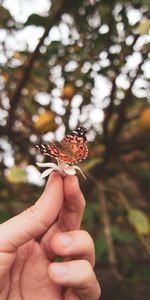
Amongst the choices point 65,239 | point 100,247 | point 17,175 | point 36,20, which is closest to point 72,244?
point 65,239

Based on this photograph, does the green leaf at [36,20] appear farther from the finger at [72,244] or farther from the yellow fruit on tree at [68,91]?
the finger at [72,244]

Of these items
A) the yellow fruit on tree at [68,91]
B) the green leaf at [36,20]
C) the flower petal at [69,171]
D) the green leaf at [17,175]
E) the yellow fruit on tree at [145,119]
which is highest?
the green leaf at [36,20]

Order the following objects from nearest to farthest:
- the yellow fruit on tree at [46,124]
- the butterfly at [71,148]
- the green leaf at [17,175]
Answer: the butterfly at [71,148]
the green leaf at [17,175]
the yellow fruit on tree at [46,124]

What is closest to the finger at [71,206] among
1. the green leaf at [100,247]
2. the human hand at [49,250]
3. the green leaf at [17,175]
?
the human hand at [49,250]

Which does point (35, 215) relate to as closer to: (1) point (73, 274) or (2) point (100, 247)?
(1) point (73, 274)

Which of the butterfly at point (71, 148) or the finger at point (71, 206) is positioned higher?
the butterfly at point (71, 148)

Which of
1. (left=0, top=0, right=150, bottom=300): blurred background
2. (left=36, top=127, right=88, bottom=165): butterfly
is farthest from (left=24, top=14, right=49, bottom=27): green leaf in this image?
(left=36, top=127, right=88, bottom=165): butterfly
